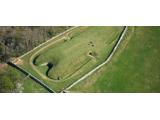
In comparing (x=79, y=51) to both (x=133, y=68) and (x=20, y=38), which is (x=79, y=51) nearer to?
(x=133, y=68)

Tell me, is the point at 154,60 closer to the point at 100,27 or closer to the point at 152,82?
the point at 152,82

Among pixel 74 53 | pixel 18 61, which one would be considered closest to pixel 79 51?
pixel 74 53

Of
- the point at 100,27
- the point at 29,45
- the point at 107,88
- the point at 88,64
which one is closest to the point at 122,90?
the point at 107,88

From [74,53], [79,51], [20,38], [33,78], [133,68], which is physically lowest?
[33,78]

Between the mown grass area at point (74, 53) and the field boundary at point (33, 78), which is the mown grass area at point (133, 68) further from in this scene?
the field boundary at point (33, 78)

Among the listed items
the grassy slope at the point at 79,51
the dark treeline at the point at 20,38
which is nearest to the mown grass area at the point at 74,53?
the grassy slope at the point at 79,51
